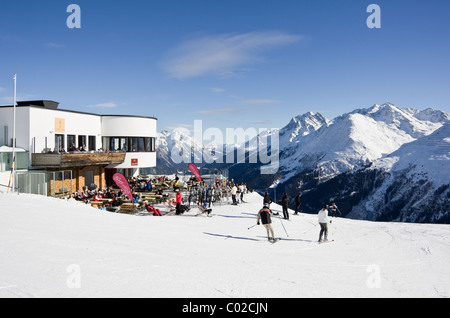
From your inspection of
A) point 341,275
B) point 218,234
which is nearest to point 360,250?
point 341,275

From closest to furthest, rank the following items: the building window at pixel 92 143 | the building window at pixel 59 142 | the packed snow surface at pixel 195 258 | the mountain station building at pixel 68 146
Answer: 1. the packed snow surface at pixel 195 258
2. the mountain station building at pixel 68 146
3. the building window at pixel 59 142
4. the building window at pixel 92 143

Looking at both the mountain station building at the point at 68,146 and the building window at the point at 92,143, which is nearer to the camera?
the mountain station building at the point at 68,146

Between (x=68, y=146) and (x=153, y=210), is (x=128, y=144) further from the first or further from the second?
(x=153, y=210)

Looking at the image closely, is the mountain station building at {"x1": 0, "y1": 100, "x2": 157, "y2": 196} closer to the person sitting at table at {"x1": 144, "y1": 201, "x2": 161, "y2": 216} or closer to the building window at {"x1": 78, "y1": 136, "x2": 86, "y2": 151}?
the building window at {"x1": 78, "y1": 136, "x2": 86, "y2": 151}

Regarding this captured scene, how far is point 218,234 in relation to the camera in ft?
48.8

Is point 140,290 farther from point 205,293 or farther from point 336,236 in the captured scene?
point 336,236

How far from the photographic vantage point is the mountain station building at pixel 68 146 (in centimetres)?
2241

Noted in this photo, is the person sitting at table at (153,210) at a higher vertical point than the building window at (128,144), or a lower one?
lower

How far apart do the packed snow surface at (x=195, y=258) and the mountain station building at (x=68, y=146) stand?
20.8ft

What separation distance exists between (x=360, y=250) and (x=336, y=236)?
9.21 ft

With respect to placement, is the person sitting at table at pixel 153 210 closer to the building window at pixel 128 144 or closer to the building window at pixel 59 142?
the building window at pixel 59 142

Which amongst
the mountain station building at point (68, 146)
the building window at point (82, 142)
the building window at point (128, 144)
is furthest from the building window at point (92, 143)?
the building window at point (128, 144)

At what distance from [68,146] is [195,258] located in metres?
23.1
